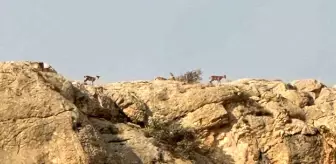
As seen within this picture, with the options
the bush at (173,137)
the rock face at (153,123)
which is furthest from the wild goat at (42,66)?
the bush at (173,137)

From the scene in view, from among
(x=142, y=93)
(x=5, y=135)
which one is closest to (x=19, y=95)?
(x=5, y=135)

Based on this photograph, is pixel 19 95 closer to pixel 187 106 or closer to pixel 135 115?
pixel 135 115

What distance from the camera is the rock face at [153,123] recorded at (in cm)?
1405

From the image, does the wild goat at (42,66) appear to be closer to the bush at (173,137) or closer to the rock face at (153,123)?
the rock face at (153,123)

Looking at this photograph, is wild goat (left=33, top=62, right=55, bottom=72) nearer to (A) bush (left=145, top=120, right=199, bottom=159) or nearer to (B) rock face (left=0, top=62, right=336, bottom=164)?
(B) rock face (left=0, top=62, right=336, bottom=164)

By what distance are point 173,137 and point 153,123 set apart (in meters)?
0.83

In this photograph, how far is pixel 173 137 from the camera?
19062mm

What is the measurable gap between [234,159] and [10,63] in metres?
8.73

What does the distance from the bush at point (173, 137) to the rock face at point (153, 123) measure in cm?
4

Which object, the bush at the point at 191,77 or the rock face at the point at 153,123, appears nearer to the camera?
the rock face at the point at 153,123

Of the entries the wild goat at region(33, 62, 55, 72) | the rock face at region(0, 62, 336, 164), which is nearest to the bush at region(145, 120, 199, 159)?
the rock face at region(0, 62, 336, 164)

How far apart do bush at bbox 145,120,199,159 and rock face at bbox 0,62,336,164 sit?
4 centimetres

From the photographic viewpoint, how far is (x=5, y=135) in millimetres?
13852

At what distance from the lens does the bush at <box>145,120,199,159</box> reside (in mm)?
18297
